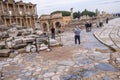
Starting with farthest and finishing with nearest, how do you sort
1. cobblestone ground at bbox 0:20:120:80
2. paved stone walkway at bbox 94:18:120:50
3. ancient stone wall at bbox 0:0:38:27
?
ancient stone wall at bbox 0:0:38:27 → paved stone walkway at bbox 94:18:120:50 → cobblestone ground at bbox 0:20:120:80

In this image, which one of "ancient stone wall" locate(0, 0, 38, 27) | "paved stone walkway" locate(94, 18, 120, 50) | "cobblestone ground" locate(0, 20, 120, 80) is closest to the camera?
"cobblestone ground" locate(0, 20, 120, 80)

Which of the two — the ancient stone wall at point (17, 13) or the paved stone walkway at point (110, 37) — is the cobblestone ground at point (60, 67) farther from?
the ancient stone wall at point (17, 13)

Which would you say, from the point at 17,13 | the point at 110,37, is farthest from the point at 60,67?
the point at 17,13

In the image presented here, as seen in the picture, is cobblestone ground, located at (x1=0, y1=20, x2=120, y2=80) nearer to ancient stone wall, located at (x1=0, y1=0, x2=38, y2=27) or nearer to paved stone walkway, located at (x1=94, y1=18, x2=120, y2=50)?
paved stone walkway, located at (x1=94, y1=18, x2=120, y2=50)

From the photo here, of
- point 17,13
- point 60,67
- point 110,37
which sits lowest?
point 60,67

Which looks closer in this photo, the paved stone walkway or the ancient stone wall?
the paved stone walkway

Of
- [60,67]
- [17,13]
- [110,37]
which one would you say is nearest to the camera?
[60,67]

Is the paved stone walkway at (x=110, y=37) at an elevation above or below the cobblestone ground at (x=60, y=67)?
above

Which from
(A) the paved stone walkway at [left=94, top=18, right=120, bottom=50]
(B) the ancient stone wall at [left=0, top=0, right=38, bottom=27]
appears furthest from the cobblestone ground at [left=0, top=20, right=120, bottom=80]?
(B) the ancient stone wall at [left=0, top=0, right=38, bottom=27]

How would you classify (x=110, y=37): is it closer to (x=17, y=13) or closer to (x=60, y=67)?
(x=60, y=67)

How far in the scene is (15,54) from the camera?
1355 cm

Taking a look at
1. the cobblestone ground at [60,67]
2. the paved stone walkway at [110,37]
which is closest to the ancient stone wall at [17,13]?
the paved stone walkway at [110,37]

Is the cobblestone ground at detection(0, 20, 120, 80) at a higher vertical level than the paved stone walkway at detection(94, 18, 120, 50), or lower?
lower

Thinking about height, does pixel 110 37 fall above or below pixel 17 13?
below
